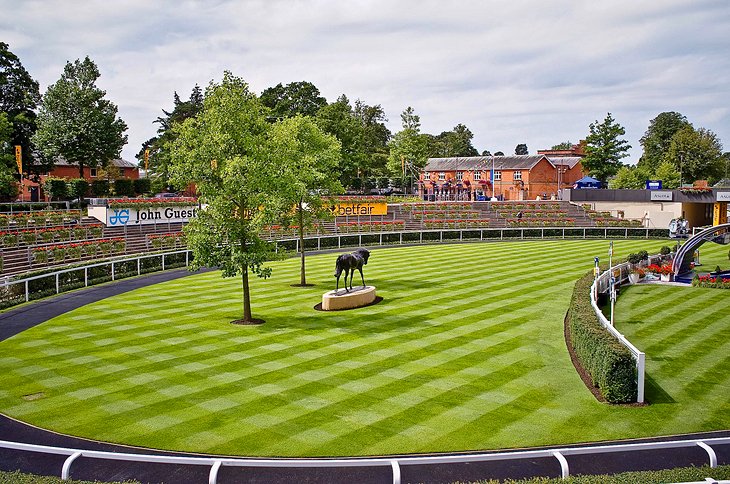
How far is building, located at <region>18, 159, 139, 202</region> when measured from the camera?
229ft

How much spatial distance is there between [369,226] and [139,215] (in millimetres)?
21275

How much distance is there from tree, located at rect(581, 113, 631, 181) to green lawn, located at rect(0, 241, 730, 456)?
7618cm

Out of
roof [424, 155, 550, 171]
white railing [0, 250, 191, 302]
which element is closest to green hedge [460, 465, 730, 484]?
white railing [0, 250, 191, 302]

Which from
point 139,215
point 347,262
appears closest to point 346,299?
point 347,262

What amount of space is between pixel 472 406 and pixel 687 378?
731 centimetres

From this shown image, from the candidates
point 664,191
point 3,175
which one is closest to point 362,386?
point 3,175

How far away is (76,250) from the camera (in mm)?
36625

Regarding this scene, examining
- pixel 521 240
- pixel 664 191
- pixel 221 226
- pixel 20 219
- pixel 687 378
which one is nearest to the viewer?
pixel 687 378

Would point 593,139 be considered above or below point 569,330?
above

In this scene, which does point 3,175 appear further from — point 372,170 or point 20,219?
point 372,170

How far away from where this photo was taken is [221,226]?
22484mm

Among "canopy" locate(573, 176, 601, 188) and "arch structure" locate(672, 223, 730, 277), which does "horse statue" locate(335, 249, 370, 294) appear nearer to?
"arch structure" locate(672, 223, 730, 277)

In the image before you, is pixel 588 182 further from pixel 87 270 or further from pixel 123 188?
pixel 87 270

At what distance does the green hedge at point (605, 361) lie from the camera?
15.5 m
